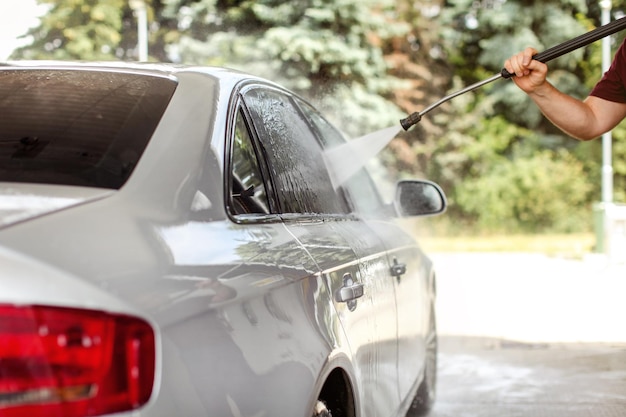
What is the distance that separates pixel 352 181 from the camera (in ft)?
14.7

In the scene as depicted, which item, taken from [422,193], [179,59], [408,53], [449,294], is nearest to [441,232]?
[408,53]

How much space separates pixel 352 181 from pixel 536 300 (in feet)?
30.0

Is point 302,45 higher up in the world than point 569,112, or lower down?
higher up

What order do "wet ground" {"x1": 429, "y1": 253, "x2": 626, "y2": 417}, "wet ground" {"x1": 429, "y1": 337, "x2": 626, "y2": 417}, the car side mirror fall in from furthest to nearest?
"wet ground" {"x1": 429, "y1": 253, "x2": 626, "y2": 417}, "wet ground" {"x1": 429, "y1": 337, "x2": 626, "y2": 417}, the car side mirror

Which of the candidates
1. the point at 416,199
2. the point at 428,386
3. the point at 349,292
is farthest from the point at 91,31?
the point at 349,292

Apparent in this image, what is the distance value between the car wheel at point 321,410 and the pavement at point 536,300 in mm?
6646

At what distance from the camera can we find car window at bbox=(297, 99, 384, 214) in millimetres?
4184

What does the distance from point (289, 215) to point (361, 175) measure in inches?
74.4

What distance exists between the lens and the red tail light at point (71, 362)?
5.11 feet

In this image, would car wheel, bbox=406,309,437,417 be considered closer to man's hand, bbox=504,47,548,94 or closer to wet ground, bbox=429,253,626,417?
wet ground, bbox=429,253,626,417

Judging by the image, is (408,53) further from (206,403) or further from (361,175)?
(206,403)

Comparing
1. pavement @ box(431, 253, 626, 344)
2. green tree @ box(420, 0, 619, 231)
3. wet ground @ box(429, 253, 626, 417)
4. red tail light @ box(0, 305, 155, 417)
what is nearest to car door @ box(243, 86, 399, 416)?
red tail light @ box(0, 305, 155, 417)

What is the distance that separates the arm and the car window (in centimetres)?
80

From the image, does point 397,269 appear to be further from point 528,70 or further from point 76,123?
point 76,123
